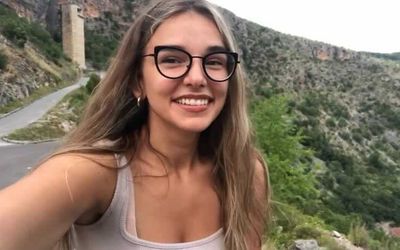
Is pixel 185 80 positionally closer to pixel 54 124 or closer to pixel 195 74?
pixel 195 74

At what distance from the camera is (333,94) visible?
217ft

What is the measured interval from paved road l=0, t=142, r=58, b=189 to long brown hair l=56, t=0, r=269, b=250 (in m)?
8.39

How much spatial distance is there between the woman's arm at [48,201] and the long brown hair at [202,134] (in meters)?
0.12

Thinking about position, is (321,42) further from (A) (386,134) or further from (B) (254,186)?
(B) (254,186)

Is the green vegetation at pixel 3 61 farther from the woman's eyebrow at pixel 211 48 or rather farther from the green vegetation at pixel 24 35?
the woman's eyebrow at pixel 211 48

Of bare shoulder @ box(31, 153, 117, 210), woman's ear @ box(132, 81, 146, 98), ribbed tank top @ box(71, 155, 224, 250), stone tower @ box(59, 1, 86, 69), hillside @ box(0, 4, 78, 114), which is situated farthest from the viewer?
stone tower @ box(59, 1, 86, 69)

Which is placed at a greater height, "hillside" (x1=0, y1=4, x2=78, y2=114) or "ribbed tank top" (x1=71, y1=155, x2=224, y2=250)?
"ribbed tank top" (x1=71, y1=155, x2=224, y2=250)

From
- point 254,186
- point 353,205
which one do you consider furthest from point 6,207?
point 353,205

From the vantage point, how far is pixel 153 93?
162 centimetres

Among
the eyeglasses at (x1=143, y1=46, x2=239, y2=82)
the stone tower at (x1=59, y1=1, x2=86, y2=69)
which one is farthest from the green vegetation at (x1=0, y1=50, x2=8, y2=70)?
the eyeglasses at (x1=143, y1=46, x2=239, y2=82)

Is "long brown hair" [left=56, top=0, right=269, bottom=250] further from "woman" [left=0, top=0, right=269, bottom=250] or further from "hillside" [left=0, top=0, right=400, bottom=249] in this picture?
"hillside" [left=0, top=0, right=400, bottom=249]

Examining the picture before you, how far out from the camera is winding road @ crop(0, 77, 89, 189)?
38.2 feet

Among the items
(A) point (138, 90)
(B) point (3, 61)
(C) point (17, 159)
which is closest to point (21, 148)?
(C) point (17, 159)

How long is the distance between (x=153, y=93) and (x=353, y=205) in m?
34.8
